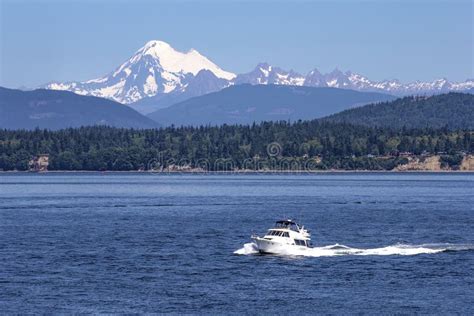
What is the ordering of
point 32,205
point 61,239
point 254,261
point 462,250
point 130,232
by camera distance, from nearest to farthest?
1. point 254,261
2. point 462,250
3. point 61,239
4. point 130,232
5. point 32,205

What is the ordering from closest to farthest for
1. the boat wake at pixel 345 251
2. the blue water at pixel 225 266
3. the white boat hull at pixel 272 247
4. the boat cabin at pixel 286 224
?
1. the blue water at pixel 225 266
2. the boat wake at pixel 345 251
3. the white boat hull at pixel 272 247
4. the boat cabin at pixel 286 224

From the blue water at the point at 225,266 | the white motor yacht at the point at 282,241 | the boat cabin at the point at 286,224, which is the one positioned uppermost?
the boat cabin at the point at 286,224

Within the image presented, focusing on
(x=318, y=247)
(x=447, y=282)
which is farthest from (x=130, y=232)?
(x=447, y=282)

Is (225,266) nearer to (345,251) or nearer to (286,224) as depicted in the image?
(286,224)

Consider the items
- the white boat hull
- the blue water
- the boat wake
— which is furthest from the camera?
the white boat hull

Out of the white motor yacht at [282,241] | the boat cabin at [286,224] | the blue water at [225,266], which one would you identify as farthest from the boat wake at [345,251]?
the boat cabin at [286,224]

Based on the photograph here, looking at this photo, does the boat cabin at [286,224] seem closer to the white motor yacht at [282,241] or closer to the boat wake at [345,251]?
the white motor yacht at [282,241]

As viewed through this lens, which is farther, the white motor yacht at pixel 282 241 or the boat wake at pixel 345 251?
the white motor yacht at pixel 282 241

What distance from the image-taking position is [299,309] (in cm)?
7988

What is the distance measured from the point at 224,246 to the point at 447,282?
101ft

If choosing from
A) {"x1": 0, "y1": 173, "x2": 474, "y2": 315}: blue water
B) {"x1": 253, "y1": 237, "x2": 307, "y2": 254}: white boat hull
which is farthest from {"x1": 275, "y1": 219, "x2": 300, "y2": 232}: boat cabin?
{"x1": 0, "y1": 173, "x2": 474, "y2": 315}: blue water

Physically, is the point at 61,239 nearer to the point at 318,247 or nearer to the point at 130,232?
the point at 130,232

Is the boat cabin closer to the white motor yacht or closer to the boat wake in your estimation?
the white motor yacht

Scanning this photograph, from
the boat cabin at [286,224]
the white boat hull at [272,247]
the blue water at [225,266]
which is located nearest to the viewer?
the blue water at [225,266]
